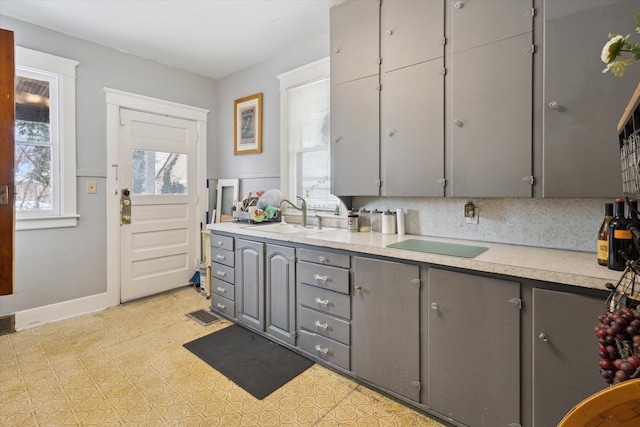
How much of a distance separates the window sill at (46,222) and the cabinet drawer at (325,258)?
248cm

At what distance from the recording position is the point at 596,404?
541 millimetres

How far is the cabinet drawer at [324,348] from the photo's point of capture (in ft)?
7.01

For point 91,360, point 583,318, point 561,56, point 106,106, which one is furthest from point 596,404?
point 106,106

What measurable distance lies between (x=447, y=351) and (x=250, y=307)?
5.76 feet

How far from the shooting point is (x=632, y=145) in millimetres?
858

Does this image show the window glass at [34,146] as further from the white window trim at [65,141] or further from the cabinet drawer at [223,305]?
the cabinet drawer at [223,305]

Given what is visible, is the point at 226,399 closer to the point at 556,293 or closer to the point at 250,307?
the point at 250,307

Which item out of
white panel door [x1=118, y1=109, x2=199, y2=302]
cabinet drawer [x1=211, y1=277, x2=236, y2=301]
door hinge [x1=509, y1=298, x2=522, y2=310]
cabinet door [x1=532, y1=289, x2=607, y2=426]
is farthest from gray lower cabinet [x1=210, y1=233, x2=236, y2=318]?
cabinet door [x1=532, y1=289, x2=607, y2=426]

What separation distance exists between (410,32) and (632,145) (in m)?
1.64

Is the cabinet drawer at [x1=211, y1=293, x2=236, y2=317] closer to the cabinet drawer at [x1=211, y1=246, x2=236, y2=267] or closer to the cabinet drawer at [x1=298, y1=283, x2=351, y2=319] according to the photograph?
the cabinet drawer at [x1=211, y1=246, x2=236, y2=267]

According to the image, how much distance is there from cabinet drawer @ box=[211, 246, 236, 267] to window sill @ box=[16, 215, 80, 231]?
4.63 ft

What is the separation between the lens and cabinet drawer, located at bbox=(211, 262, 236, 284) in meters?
3.00

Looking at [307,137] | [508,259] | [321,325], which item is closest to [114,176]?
[307,137]

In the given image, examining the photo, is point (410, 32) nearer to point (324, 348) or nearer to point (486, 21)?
point (486, 21)
